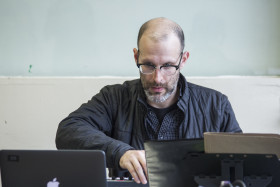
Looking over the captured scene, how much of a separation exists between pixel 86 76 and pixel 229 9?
1.03 meters

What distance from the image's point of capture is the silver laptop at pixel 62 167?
42.7 inches

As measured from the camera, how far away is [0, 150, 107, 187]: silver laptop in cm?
108

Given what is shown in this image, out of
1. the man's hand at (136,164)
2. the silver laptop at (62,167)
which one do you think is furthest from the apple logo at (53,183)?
the man's hand at (136,164)

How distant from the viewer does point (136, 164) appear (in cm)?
123

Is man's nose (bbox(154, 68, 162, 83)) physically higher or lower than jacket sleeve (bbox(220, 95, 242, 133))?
higher

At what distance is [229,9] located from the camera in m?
2.33

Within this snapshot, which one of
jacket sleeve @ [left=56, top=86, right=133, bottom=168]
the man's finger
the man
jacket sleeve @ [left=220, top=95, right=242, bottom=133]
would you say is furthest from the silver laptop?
jacket sleeve @ [left=220, top=95, right=242, bottom=133]

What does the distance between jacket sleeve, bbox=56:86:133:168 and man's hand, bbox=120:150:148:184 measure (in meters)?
0.09

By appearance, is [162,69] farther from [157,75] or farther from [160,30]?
[160,30]

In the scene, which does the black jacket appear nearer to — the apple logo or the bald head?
the bald head

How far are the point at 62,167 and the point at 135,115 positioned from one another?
0.85 meters

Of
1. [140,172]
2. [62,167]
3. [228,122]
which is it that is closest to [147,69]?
[228,122]

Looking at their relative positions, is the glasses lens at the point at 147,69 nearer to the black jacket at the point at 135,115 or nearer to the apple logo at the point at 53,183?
the black jacket at the point at 135,115

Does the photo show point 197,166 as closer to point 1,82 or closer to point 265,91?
point 265,91
